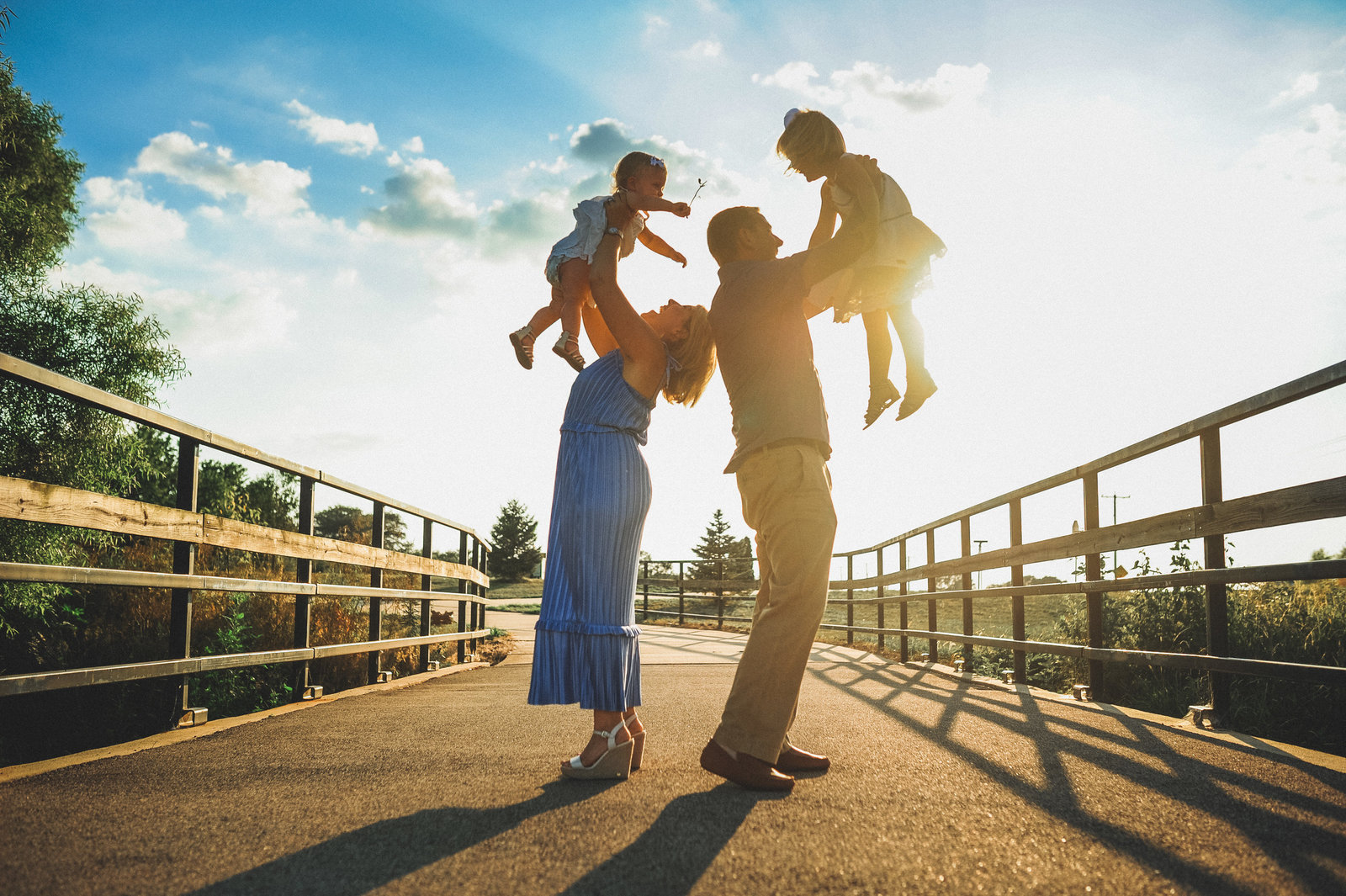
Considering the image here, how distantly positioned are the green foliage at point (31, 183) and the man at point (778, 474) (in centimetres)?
1637

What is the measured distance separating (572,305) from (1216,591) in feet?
8.70

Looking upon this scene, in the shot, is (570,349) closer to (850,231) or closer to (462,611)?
(850,231)

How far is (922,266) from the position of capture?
2.51 metres

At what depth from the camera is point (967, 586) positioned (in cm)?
596

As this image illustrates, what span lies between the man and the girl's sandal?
0.73 feet

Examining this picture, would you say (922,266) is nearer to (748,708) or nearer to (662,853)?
(748,708)

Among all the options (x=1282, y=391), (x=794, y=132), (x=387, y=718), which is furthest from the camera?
(x=387, y=718)

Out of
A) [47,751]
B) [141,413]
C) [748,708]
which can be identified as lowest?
[47,751]

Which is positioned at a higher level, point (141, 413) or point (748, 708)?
point (141, 413)

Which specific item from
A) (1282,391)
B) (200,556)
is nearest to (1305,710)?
(1282,391)

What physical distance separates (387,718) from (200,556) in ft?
15.8

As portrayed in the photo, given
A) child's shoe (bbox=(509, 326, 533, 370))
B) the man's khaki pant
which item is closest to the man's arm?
the man's khaki pant

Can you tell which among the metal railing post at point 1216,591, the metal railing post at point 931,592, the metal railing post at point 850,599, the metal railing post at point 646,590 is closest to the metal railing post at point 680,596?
the metal railing post at point 646,590

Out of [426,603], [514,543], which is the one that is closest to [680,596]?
[426,603]
